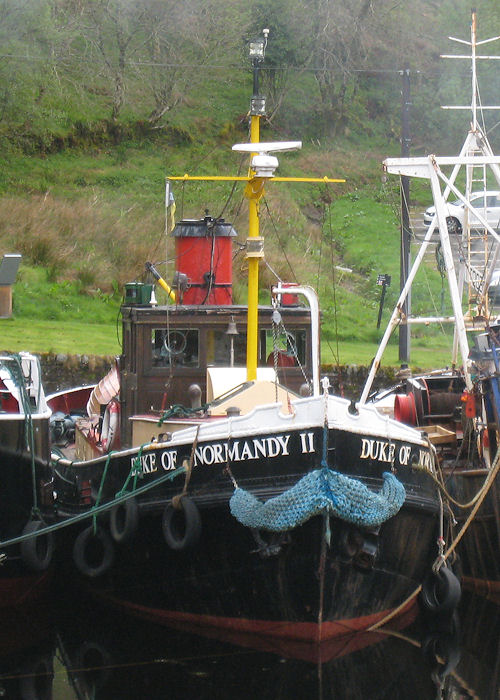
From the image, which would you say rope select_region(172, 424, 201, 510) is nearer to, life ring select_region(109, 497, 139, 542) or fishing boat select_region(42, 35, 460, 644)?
fishing boat select_region(42, 35, 460, 644)

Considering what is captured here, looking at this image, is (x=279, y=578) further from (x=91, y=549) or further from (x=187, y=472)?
(x=91, y=549)

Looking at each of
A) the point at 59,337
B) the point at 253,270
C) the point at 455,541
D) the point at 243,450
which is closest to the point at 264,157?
the point at 253,270

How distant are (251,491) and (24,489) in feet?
9.70

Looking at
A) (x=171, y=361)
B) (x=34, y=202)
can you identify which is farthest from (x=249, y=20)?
(x=171, y=361)

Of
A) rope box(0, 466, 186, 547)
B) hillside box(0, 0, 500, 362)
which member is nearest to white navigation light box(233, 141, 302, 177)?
rope box(0, 466, 186, 547)

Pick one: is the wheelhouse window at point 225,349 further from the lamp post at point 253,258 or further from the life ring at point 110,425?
the life ring at point 110,425

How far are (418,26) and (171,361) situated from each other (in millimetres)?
36582

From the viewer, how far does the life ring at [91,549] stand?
12.8 m

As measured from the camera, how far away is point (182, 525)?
11805 mm

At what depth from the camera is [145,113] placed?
41.4 m

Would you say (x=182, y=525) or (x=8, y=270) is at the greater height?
(x=8, y=270)

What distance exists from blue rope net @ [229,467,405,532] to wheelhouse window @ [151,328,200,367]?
3177 millimetres

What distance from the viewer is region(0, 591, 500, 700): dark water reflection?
34.7 feet

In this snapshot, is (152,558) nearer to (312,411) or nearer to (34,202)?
(312,411)
